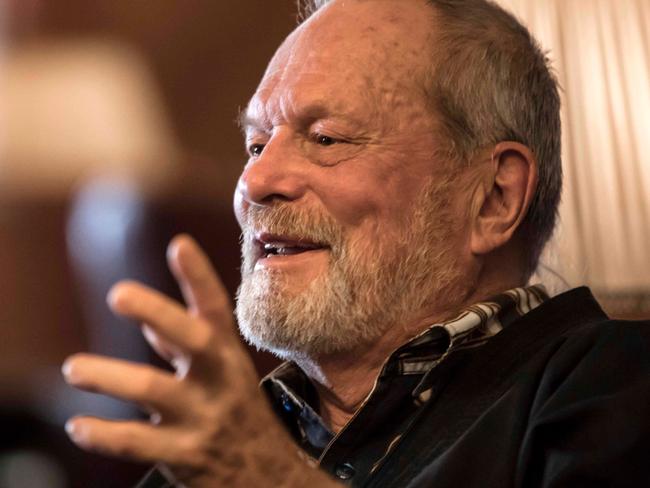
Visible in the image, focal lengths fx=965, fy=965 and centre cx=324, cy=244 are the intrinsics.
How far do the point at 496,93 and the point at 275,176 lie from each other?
1.22 ft

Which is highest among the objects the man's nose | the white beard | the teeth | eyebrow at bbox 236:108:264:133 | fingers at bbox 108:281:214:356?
eyebrow at bbox 236:108:264:133

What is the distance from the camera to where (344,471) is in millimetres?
1247

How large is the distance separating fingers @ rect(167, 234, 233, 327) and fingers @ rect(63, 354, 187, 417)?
64 millimetres

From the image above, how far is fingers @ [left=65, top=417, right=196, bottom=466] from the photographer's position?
0.77m

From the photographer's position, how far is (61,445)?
8.64 ft

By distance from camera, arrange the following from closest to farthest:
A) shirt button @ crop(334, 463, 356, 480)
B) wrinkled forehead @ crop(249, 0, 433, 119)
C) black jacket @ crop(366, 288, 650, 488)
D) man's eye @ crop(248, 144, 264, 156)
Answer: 1. black jacket @ crop(366, 288, 650, 488)
2. shirt button @ crop(334, 463, 356, 480)
3. wrinkled forehead @ crop(249, 0, 433, 119)
4. man's eye @ crop(248, 144, 264, 156)

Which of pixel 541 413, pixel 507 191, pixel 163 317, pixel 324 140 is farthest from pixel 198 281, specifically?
pixel 507 191

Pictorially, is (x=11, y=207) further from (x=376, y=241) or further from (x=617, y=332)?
(x=617, y=332)

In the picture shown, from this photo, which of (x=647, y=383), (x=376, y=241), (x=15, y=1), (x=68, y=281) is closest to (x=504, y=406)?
(x=647, y=383)

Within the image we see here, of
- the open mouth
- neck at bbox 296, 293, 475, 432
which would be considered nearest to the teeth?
the open mouth

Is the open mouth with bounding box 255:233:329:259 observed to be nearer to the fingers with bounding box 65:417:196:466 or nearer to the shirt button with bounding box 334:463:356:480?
the shirt button with bounding box 334:463:356:480

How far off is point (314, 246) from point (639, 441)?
543 mm

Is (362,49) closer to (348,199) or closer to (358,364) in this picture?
(348,199)

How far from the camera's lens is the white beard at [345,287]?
1.34 metres
